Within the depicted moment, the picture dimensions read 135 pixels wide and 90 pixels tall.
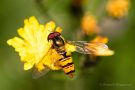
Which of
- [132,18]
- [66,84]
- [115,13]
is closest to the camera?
[66,84]

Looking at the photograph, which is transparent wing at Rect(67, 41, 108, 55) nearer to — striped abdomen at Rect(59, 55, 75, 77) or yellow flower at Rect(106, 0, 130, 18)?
striped abdomen at Rect(59, 55, 75, 77)

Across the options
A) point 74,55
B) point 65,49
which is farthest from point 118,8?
point 65,49

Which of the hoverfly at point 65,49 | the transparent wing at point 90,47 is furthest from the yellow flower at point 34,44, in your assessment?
the transparent wing at point 90,47

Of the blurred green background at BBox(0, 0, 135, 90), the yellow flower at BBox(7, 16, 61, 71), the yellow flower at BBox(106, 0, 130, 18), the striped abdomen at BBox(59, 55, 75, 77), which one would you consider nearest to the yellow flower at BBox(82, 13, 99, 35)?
the blurred green background at BBox(0, 0, 135, 90)

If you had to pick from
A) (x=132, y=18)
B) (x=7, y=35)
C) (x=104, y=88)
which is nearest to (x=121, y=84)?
(x=104, y=88)

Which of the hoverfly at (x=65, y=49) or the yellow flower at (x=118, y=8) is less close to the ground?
the yellow flower at (x=118, y=8)

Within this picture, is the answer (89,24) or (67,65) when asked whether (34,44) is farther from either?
(89,24)

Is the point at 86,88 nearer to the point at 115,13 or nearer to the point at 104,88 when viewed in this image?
the point at 104,88

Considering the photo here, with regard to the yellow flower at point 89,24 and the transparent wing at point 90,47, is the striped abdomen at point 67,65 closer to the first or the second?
the transparent wing at point 90,47
